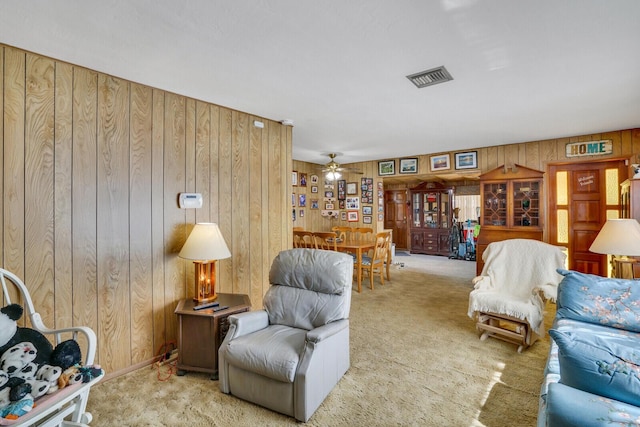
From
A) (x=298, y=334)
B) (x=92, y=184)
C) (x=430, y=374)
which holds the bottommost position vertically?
(x=430, y=374)

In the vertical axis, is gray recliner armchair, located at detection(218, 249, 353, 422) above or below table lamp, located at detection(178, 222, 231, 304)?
below

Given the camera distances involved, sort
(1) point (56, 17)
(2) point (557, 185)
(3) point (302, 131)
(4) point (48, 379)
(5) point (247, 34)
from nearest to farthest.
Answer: (4) point (48, 379) → (1) point (56, 17) → (5) point (247, 34) → (3) point (302, 131) → (2) point (557, 185)

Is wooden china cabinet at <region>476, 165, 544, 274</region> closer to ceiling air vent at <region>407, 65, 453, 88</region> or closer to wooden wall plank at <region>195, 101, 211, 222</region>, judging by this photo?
ceiling air vent at <region>407, 65, 453, 88</region>

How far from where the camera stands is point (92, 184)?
2.37 meters

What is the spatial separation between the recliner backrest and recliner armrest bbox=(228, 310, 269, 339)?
0.36 ft

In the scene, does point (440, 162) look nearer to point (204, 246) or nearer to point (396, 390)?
point (396, 390)

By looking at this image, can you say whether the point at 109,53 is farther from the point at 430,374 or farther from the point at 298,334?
the point at 430,374

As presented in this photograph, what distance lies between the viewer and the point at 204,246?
2533 millimetres

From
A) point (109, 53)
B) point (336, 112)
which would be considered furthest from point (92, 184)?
point (336, 112)

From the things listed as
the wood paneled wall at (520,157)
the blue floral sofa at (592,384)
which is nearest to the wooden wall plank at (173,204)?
the blue floral sofa at (592,384)

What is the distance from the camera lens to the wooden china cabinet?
15.7 ft

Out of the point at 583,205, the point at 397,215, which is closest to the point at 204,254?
the point at 583,205

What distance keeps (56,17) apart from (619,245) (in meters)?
4.32

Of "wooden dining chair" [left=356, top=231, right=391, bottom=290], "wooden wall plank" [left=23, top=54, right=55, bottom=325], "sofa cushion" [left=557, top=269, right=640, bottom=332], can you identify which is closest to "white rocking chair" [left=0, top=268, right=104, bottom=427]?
"wooden wall plank" [left=23, top=54, right=55, bottom=325]
